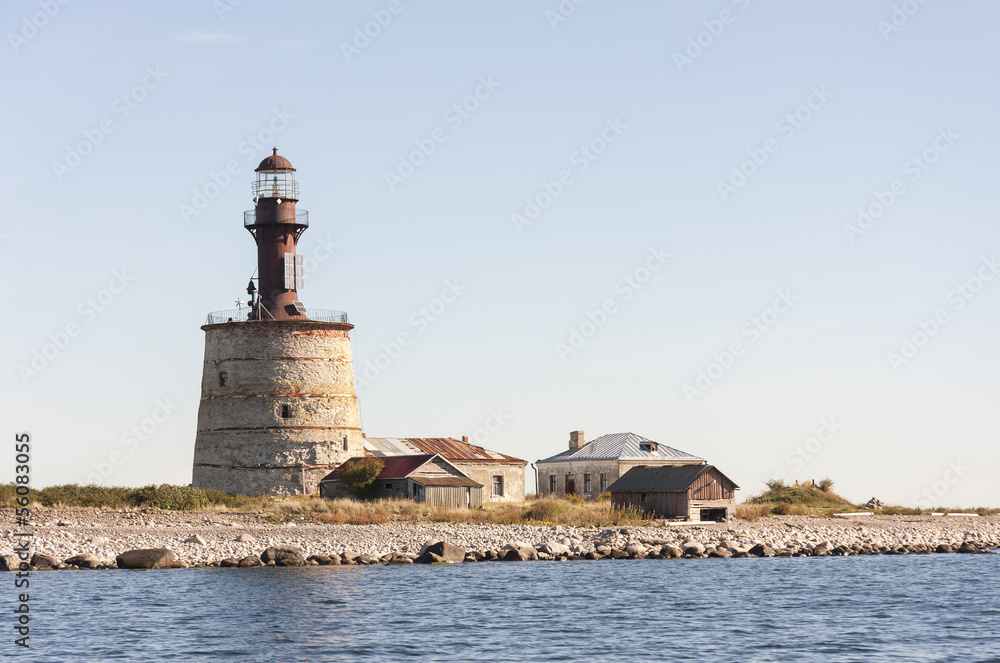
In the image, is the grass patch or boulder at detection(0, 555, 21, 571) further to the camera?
the grass patch

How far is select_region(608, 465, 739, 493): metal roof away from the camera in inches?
1741

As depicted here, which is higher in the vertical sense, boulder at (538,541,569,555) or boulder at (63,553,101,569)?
boulder at (63,553,101,569)

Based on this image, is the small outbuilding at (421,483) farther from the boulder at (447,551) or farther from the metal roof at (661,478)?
the boulder at (447,551)

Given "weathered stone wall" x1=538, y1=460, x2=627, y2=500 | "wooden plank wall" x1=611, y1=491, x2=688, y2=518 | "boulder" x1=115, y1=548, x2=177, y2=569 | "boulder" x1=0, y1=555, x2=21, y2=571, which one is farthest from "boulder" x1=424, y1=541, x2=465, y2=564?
"weathered stone wall" x1=538, y1=460, x2=627, y2=500

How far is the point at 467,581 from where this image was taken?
2945 centimetres

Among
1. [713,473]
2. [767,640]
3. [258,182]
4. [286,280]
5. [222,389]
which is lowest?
[767,640]

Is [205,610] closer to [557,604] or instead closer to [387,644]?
[387,644]

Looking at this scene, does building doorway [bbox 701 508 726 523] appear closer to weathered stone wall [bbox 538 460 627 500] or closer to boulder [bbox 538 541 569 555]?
weathered stone wall [bbox 538 460 627 500]

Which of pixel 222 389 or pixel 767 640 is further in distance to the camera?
pixel 222 389

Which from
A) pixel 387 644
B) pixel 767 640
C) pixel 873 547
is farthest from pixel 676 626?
pixel 873 547

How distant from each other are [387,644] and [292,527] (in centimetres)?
1753

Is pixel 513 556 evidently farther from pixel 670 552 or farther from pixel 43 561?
pixel 43 561

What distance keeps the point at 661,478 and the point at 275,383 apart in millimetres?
15088

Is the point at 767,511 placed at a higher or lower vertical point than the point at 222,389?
lower
